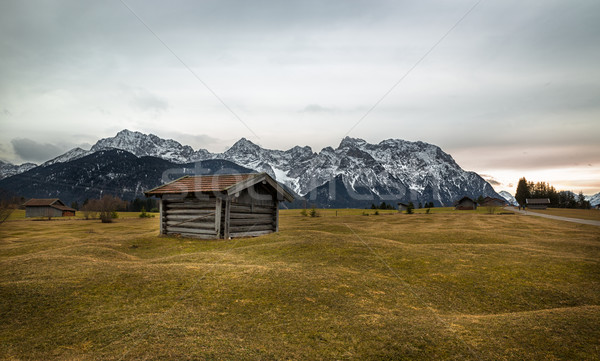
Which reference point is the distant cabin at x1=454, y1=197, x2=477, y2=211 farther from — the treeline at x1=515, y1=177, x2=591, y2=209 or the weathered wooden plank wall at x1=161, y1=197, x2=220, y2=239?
the weathered wooden plank wall at x1=161, y1=197, x2=220, y2=239

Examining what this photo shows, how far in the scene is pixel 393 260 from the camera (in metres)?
14.4

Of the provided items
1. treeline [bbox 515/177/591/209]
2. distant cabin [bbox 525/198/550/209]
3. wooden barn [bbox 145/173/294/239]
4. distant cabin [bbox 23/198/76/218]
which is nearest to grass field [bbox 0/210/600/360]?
wooden barn [bbox 145/173/294/239]

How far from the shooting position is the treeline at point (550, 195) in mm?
141250

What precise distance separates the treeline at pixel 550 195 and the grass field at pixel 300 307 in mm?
159117

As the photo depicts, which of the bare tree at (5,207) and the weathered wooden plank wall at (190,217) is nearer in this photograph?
the bare tree at (5,207)

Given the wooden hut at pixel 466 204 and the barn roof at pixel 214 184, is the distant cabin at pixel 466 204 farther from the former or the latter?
the barn roof at pixel 214 184

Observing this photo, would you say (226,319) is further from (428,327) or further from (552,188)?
(552,188)

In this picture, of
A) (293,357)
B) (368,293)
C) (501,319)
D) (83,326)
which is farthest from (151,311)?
(501,319)

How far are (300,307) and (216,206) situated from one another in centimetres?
1458

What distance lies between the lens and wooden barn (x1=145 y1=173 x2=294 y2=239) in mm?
21297

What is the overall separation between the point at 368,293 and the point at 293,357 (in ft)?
14.8

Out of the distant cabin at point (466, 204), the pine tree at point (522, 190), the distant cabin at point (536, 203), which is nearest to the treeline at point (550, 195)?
the pine tree at point (522, 190)

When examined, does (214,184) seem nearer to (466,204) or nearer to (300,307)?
(300,307)

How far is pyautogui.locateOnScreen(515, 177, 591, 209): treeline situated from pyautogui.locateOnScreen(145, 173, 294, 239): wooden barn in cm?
15551
